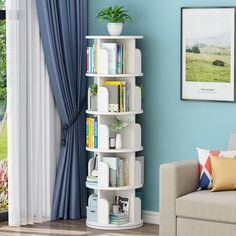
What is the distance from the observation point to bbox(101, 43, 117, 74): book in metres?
6.58

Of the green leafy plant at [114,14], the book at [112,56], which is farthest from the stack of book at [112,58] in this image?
the green leafy plant at [114,14]

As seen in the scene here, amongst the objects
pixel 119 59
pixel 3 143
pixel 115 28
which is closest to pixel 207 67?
pixel 119 59

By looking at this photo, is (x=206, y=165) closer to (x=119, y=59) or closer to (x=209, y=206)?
(x=209, y=206)

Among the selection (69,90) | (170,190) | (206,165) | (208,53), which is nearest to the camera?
(170,190)

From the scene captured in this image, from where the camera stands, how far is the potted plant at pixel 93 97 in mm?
6699

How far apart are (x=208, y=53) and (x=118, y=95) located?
0.79 metres

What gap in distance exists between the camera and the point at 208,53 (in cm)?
650

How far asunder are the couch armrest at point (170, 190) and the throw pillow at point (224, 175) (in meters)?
0.21

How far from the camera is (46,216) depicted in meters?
6.94

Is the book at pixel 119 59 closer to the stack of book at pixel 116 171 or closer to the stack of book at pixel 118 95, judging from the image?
the stack of book at pixel 118 95

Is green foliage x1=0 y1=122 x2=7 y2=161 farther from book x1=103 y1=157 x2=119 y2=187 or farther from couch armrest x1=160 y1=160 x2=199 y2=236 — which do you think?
couch armrest x1=160 y1=160 x2=199 y2=236

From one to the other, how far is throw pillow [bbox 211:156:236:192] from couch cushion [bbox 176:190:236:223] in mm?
54

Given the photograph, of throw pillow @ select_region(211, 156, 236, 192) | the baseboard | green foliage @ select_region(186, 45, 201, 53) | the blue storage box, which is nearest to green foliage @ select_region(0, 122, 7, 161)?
the blue storage box

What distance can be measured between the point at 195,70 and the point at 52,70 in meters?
1.17
